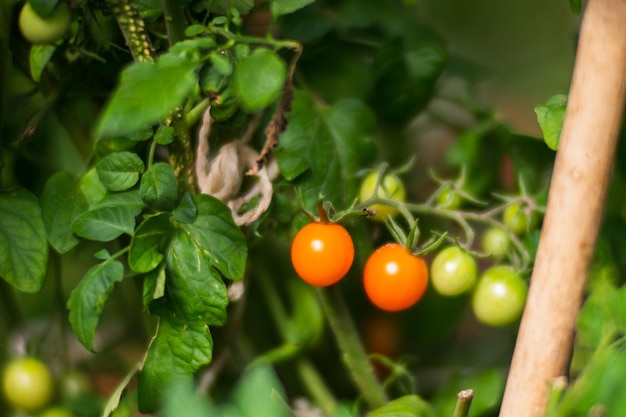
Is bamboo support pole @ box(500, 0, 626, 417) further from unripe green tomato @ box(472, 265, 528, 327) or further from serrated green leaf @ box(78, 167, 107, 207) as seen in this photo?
serrated green leaf @ box(78, 167, 107, 207)

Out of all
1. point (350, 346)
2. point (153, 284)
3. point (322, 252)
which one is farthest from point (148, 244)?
point (350, 346)

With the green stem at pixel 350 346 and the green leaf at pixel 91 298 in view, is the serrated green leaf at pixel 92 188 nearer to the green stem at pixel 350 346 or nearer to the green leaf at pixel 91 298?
the green leaf at pixel 91 298

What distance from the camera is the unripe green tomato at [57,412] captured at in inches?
27.8

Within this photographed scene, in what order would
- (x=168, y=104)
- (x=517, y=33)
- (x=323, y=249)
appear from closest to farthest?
1. (x=168, y=104)
2. (x=323, y=249)
3. (x=517, y=33)

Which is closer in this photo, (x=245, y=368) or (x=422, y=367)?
(x=245, y=368)

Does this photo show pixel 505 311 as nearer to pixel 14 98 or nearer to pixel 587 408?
pixel 587 408

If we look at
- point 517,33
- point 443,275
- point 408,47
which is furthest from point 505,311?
point 517,33

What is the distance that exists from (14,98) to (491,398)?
0.53 metres

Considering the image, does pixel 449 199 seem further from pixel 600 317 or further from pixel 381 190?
→ pixel 600 317

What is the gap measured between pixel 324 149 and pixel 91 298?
0.73ft

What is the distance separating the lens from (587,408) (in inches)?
16.9

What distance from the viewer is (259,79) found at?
455 millimetres

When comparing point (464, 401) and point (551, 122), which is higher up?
point (551, 122)

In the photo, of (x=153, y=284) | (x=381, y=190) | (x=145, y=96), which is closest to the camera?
(x=145, y=96)
